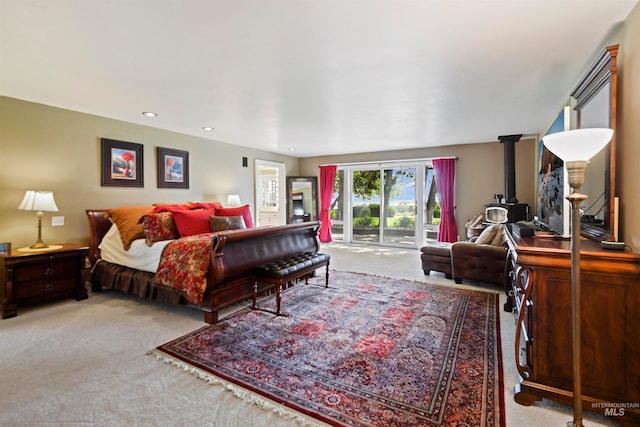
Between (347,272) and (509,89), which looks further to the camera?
(347,272)

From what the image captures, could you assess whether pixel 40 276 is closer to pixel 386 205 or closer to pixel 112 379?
pixel 112 379

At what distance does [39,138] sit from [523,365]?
5358mm

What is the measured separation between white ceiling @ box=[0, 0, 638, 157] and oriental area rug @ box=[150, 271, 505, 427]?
7.79ft

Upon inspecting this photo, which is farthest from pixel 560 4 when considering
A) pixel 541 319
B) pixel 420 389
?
pixel 420 389

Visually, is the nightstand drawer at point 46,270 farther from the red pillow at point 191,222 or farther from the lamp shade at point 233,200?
the lamp shade at point 233,200

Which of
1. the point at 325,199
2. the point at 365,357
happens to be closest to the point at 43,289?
the point at 365,357

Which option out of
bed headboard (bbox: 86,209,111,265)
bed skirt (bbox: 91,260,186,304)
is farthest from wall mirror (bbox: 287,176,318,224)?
bed skirt (bbox: 91,260,186,304)

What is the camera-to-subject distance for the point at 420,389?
188cm

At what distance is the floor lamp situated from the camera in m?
1.40

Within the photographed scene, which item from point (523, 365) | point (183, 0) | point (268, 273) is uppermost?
point (183, 0)

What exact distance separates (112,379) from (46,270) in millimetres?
2136

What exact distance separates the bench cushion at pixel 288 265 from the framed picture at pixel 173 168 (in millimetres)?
2706

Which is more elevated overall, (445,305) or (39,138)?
(39,138)

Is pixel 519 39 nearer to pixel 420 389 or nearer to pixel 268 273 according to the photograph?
pixel 420 389
